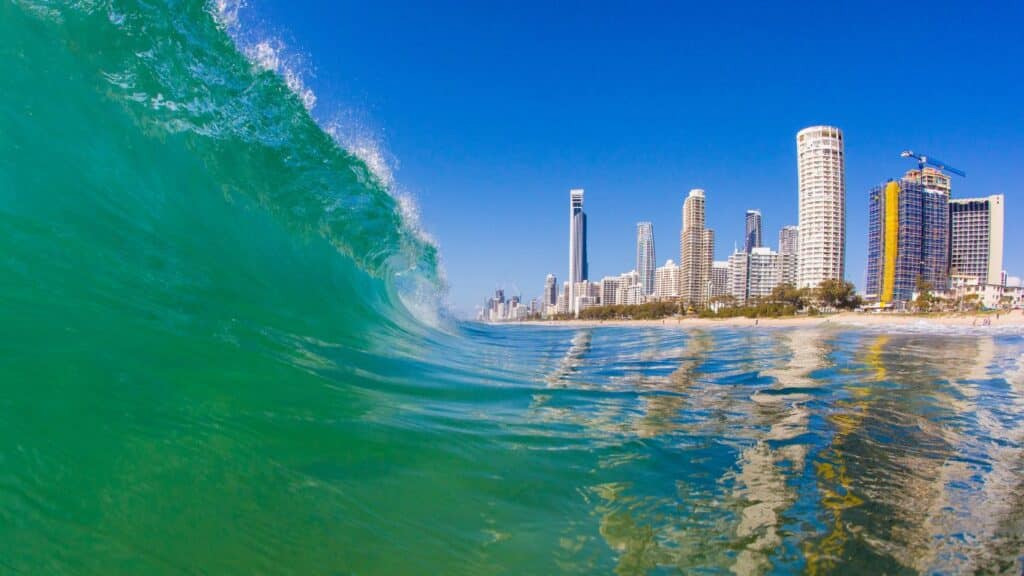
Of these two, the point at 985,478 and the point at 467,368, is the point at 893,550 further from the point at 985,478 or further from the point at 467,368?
the point at 467,368

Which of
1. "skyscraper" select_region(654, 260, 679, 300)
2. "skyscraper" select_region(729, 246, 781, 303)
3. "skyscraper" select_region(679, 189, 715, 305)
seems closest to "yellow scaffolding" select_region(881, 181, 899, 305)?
"skyscraper" select_region(729, 246, 781, 303)

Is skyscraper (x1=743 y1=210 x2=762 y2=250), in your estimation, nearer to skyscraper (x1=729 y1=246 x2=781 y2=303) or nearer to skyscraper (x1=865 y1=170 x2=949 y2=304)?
skyscraper (x1=729 y1=246 x2=781 y2=303)

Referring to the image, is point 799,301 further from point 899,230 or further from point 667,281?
point 667,281

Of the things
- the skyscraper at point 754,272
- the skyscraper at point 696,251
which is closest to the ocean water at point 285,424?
the skyscraper at point 696,251

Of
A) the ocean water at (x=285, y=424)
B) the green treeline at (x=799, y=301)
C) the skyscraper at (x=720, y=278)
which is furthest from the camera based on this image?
the skyscraper at (x=720, y=278)

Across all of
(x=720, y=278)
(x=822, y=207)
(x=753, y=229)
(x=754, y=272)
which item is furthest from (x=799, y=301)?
(x=753, y=229)

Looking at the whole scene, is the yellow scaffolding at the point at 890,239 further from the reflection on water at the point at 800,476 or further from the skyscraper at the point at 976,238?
the reflection on water at the point at 800,476
